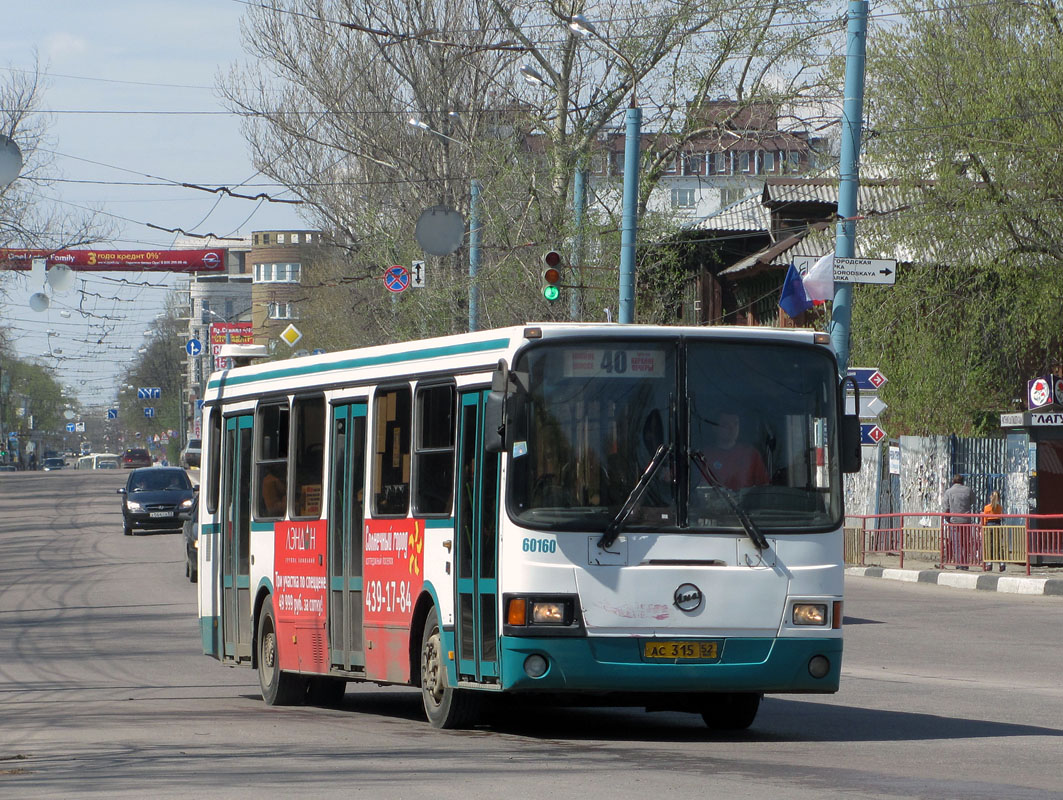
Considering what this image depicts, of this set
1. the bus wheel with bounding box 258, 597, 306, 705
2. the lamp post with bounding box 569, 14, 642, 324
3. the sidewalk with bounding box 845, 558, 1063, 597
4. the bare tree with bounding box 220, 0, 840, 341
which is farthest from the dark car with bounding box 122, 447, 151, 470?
the bus wheel with bounding box 258, 597, 306, 705

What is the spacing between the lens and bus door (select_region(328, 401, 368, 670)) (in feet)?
39.0

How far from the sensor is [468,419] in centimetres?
1059

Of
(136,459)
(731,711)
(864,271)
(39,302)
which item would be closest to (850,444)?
(731,711)

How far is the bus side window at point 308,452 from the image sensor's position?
12594 mm

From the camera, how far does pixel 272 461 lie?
1351 centimetres

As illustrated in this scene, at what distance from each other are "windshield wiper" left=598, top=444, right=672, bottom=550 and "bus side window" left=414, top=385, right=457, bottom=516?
1303mm

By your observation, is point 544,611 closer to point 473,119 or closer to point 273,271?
point 473,119

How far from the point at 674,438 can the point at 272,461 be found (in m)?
4.56

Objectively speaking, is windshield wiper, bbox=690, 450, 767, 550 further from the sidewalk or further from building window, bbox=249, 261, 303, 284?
building window, bbox=249, 261, 303, 284

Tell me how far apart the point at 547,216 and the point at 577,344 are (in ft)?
96.8

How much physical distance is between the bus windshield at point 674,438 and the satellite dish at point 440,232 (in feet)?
107

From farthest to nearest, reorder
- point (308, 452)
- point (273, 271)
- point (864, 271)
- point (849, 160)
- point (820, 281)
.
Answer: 1. point (273, 271)
2. point (820, 281)
3. point (849, 160)
4. point (864, 271)
5. point (308, 452)

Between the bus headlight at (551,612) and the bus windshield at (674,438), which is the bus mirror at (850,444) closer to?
the bus windshield at (674,438)

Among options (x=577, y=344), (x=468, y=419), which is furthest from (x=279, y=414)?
(x=577, y=344)
